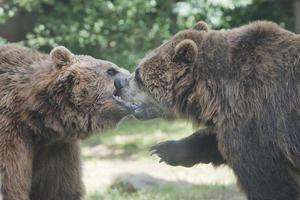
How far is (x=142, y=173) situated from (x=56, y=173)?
348 cm

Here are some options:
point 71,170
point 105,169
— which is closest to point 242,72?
point 71,170

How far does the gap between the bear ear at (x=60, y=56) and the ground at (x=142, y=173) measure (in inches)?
45.7

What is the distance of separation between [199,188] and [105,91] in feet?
10.4

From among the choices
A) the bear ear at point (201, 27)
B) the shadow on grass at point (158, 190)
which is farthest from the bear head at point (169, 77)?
the shadow on grass at point (158, 190)

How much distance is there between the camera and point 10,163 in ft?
20.3

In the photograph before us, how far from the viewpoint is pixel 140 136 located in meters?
13.7

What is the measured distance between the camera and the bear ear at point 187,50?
609 cm

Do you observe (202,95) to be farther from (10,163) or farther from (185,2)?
(185,2)

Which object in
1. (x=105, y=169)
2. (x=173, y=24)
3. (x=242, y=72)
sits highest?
(x=242, y=72)

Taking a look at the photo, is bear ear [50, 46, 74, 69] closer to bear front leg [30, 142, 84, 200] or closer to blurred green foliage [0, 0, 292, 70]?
bear front leg [30, 142, 84, 200]

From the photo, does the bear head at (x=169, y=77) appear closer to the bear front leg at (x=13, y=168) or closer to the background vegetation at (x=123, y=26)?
the bear front leg at (x=13, y=168)

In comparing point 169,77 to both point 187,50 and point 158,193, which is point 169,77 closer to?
point 187,50

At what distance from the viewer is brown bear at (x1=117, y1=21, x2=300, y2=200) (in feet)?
18.8

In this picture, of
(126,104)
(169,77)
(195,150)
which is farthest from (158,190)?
(169,77)
